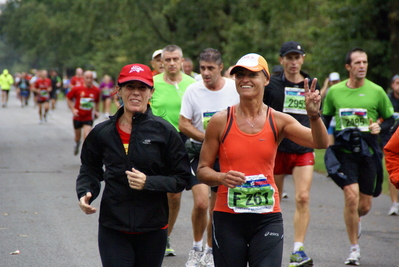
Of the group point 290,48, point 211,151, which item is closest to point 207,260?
point 290,48

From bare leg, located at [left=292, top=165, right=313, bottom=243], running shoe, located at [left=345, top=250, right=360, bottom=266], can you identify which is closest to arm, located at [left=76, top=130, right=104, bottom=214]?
bare leg, located at [left=292, top=165, right=313, bottom=243]

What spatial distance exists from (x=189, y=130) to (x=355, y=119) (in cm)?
189

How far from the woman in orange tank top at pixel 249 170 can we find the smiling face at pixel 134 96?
1.60 feet

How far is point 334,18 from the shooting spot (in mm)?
20578

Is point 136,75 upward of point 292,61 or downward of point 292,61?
downward

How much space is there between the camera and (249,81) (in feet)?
14.0

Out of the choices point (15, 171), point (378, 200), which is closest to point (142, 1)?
point (15, 171)

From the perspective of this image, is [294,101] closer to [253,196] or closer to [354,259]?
[354,259]

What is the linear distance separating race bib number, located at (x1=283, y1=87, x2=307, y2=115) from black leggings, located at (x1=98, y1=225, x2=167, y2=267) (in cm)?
296

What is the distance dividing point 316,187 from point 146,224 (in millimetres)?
8802

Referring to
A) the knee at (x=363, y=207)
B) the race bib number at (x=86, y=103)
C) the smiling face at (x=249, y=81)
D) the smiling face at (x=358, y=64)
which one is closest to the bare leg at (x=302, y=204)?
the knee at (x=363, y=207)

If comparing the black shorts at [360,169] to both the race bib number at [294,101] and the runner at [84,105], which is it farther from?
the runner at [84,105]

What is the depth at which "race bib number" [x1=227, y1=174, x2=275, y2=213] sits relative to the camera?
166 inches

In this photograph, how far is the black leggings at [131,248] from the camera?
408 cm
